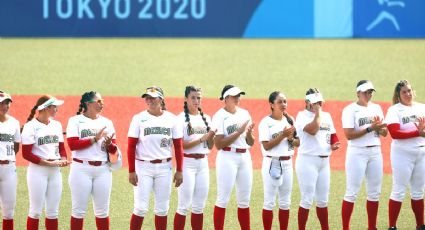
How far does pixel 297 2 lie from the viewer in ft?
83.4

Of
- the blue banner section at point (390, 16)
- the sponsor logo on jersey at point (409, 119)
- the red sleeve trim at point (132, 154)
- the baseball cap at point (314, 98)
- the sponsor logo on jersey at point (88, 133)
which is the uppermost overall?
the blue banner section at point (390, 16)

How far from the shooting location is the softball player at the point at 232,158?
10828mm

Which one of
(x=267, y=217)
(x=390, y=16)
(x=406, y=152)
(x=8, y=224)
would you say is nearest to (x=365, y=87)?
(x=406, y=152)

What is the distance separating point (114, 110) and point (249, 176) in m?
7.81

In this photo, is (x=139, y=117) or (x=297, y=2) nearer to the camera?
(x=139, y=117)

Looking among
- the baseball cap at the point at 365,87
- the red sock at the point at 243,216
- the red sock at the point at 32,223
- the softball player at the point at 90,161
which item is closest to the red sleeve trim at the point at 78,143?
the softball player at the point at 90,161

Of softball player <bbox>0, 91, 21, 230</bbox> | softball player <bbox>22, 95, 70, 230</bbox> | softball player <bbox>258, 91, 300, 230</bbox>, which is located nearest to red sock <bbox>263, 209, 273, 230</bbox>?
softball player <bbox>258, 91, 300, 230</bbox>

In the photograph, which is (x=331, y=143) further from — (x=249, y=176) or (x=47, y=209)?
(x=47, y=209)

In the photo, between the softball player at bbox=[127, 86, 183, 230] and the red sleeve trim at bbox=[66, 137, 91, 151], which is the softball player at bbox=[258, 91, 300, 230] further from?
the red sleeve trim at bbox=[66, 137, 91, 151]

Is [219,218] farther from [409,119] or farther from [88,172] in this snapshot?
[409,119]

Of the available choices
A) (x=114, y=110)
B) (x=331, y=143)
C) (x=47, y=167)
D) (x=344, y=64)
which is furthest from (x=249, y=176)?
(x=344, y=64)

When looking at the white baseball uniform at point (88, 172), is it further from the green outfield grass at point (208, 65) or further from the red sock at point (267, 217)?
the green outfield grass at point (208, 65)

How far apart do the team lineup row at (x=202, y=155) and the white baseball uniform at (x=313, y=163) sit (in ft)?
0.04

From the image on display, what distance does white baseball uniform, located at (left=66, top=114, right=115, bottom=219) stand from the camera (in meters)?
10.3
